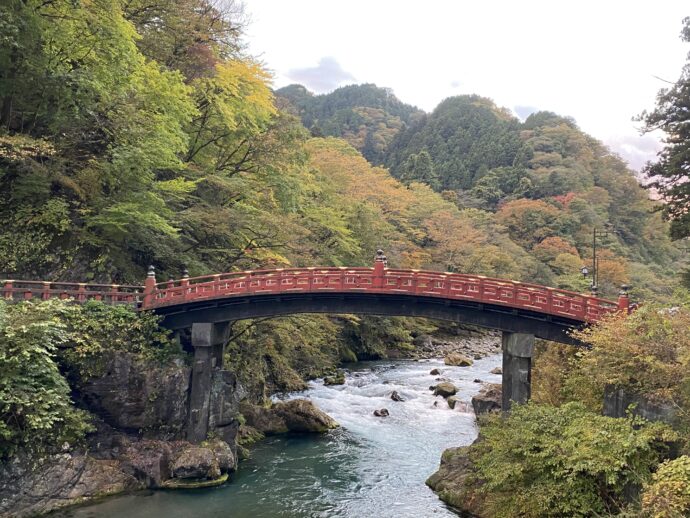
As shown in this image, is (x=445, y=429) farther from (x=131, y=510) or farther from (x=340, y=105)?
(x=340, y=105)

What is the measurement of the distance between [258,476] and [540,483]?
10.8m

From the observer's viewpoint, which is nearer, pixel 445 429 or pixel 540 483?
pixel 540 483

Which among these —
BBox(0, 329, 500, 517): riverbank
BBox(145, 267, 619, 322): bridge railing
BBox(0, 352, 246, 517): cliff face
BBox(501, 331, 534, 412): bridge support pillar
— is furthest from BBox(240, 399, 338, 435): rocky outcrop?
BBox(501, 331, 534, 412): bridge support pillar

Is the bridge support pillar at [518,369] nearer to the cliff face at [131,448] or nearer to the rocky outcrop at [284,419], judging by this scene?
the rocky outcrop at [284,419]

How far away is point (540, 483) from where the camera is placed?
13.8m

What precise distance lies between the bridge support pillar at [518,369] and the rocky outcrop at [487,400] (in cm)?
711

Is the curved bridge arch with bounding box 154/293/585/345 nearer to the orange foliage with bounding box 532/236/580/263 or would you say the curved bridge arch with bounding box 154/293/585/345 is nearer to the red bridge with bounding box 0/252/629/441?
the red bridge with bounding box 0/252/629/441

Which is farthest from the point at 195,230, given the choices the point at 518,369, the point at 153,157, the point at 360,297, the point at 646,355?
the point at 646,355

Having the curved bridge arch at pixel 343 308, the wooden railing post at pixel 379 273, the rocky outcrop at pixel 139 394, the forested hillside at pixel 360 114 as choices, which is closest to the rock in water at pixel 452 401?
the curved bridge arch at pixel 343 308

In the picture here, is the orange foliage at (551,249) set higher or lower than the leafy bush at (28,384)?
higher

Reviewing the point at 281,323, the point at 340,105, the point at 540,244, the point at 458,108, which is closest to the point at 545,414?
the point at 281,323

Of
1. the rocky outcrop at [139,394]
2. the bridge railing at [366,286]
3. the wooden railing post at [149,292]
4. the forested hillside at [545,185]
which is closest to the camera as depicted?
the rocky outcrop at [139,394]

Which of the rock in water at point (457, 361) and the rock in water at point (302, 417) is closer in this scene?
the rock in water at point (302, 417)

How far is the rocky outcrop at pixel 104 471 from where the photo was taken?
50.8ft
